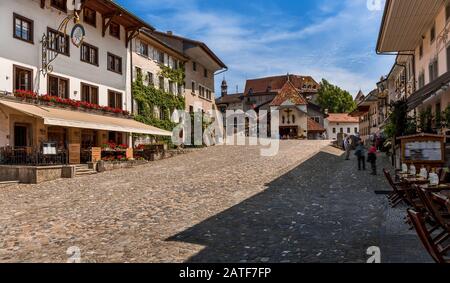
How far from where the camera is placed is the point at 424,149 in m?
13.1

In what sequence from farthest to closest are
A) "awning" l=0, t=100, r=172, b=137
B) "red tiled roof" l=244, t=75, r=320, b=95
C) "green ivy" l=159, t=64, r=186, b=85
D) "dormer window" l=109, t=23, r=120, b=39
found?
1. "red tiled roof" l=244, t=75, r=320, b=95
2. "green ivy" l=159, t=64, r=186, b=85
3. "dormer window" l=109, t=23, r=120, b=39
4. "awning" l=0, t=100, r=172, b=137

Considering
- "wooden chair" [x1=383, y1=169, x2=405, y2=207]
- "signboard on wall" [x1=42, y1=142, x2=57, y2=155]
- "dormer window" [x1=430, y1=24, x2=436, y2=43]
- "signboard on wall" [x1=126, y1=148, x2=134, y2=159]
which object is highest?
"dormer window" [x1=430, y1=24, x2=436, y2=43]

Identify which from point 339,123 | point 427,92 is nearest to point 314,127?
point 339,123

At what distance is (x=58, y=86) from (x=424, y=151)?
19110 millimetres

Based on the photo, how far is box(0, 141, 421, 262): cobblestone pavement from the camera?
255 inches

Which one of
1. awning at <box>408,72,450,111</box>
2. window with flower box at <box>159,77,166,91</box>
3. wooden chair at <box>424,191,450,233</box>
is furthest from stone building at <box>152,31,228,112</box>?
wooden chair at <box>424,191,450,233</box>

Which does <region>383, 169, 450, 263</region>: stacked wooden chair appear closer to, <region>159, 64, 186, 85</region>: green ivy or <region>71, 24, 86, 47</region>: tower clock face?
<region>71, 24, 86, 47</region>: tower clock face

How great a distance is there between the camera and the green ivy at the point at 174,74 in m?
34.3

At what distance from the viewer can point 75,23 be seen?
2378cm

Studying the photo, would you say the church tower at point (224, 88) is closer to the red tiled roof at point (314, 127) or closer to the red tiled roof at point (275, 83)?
the red tiled roof at point (275, 83)

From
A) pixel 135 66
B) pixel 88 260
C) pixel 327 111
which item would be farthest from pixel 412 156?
pixel 327 111

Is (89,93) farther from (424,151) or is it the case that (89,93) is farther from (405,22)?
(424,151)

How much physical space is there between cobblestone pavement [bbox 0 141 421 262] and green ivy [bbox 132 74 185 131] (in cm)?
1445

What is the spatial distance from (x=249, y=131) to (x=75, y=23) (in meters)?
→ 51.7
